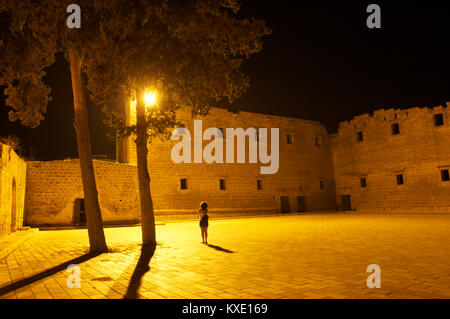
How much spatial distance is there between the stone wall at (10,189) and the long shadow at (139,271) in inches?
240

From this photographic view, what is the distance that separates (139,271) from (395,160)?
88.6 feet

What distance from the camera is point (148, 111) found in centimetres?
994

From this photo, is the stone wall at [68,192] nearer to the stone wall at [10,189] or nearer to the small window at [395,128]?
the stone wall at [10,189]

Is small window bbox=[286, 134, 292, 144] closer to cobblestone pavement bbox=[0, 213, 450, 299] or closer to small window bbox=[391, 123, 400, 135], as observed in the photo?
small window bbox=[391, 123, 400, 135]

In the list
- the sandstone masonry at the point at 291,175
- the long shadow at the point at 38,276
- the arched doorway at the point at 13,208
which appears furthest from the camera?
the sandstone masonry at the point at 291,175

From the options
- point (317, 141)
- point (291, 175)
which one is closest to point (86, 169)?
point (291, 175)

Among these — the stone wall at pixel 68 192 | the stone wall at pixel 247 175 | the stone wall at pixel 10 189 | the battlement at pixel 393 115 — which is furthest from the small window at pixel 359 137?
the stone wall at pixel 10 189

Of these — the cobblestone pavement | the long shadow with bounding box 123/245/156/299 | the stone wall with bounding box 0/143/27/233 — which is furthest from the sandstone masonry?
the long shadow with bounding box 123/245/156/299

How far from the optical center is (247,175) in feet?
88.9

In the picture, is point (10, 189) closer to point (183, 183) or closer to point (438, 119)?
point (183, 183)

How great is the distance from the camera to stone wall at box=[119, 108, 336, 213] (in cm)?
2344

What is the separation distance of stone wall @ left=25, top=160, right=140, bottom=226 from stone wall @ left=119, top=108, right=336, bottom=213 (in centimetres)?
296

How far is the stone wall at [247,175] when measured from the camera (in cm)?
2344
